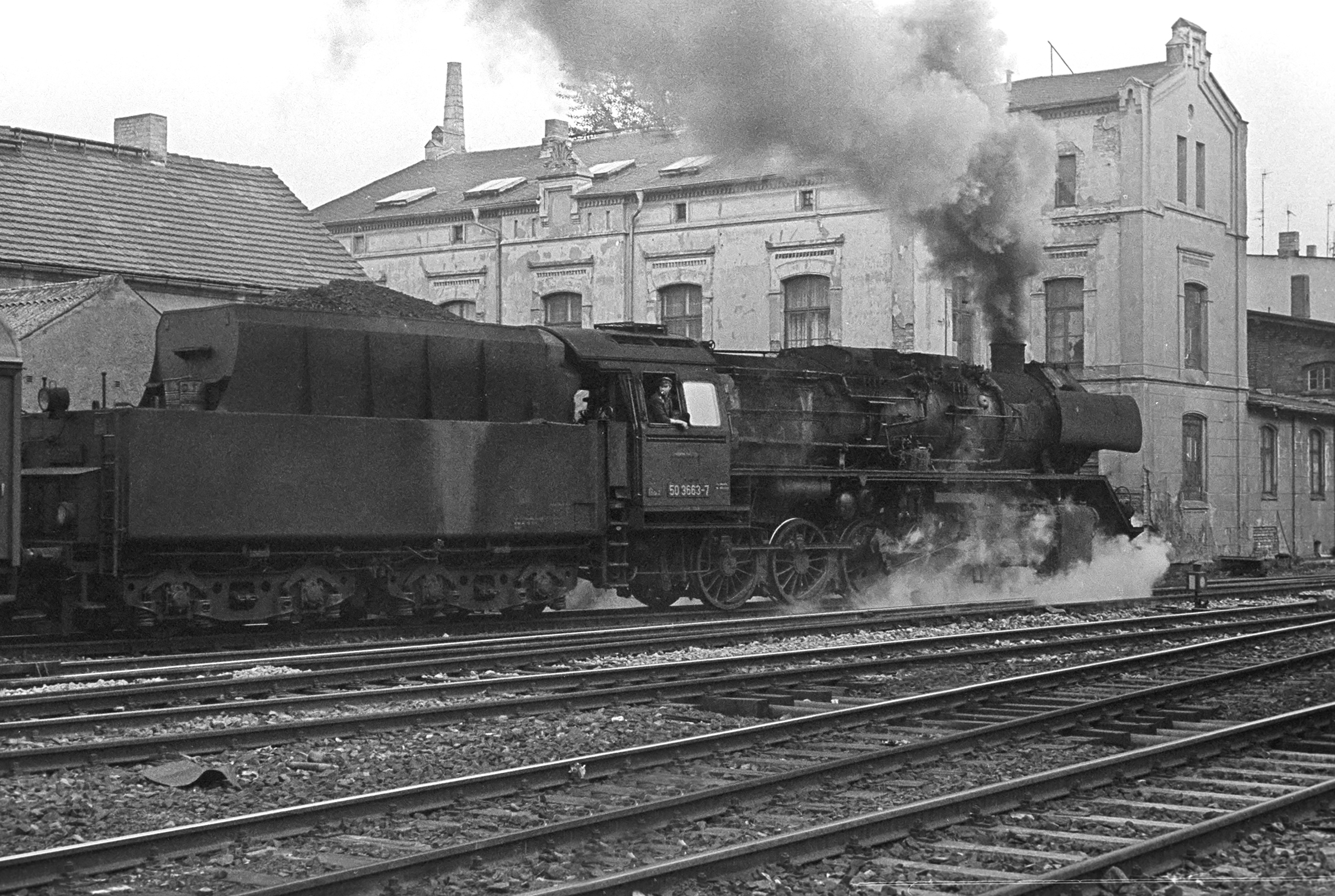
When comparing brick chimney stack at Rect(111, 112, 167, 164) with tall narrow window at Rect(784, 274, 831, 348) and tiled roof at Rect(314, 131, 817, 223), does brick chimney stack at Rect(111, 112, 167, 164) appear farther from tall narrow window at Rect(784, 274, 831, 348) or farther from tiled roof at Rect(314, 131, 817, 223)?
tall narrow window at Rect(784, 274, 831, 348)

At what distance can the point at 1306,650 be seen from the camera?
576 inches

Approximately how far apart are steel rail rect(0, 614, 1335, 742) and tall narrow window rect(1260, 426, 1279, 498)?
1067 inches

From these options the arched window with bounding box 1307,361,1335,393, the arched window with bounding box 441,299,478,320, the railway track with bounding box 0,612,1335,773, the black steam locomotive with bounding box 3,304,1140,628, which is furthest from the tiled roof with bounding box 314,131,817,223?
the railway track with bounding box 0,612,1335,773

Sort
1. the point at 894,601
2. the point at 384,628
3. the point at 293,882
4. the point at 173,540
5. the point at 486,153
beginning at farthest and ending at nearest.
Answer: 1. the point at 486,153
2. the point at 894,601
3. the point at 384,628
4. the point at 173,540
5. the point at 293,882

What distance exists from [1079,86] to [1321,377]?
15262 millimetres

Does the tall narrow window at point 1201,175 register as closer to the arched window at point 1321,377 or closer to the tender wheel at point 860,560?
the arched window at point 1321,377

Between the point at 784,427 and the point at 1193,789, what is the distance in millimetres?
10946

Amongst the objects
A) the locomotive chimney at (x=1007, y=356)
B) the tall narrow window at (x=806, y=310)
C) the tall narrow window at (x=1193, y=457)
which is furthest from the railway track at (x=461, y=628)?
the tall narrow window at (x=806, y=310)

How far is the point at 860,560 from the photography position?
20000 millimetres

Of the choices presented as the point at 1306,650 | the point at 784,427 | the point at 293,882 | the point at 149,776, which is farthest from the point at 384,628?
the point at 293,882

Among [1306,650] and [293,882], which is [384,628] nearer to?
[1306,650]

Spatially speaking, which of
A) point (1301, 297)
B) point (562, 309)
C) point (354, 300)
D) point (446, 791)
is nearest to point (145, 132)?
point (354, 300)

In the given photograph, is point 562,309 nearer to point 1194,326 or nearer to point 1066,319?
point 1066,319

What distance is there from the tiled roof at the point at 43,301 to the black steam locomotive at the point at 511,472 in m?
6.12
